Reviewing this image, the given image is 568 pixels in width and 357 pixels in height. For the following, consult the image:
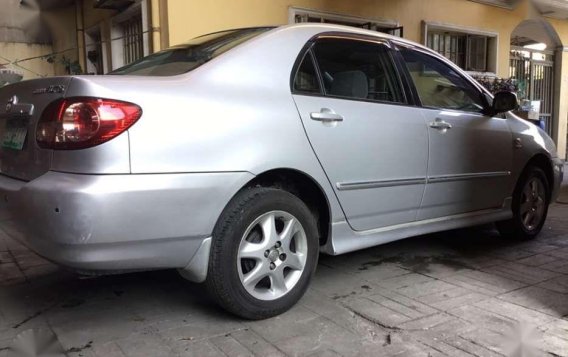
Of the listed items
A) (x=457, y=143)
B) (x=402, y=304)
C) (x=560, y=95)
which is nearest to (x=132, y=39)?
(x=457, y=143)

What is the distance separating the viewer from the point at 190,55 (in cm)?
317

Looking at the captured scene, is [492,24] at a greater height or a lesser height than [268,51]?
greater

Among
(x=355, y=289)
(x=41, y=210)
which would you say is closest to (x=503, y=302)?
(x=355, y=289)

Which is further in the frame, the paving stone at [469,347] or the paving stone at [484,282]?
the paving stone at [484,282]

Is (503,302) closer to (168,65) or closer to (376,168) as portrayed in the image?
(376,168)

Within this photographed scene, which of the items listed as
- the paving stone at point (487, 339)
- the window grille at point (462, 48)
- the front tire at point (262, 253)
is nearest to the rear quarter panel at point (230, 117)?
the front tire at point (262, 253)

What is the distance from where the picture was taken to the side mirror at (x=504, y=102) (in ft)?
13.8

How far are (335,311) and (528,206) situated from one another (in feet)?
8.91

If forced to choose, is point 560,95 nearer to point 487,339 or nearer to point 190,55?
point 487,339

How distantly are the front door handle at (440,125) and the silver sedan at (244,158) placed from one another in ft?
0.04

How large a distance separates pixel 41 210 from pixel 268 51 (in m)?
1.48

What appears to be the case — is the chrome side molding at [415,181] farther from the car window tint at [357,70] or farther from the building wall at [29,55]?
the building wall at [29,55]

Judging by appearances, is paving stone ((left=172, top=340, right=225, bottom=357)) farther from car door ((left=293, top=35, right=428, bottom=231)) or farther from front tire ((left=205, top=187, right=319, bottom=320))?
car door ((left=293, top=35, right=428, bottom=231))

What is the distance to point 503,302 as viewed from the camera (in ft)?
10.8
